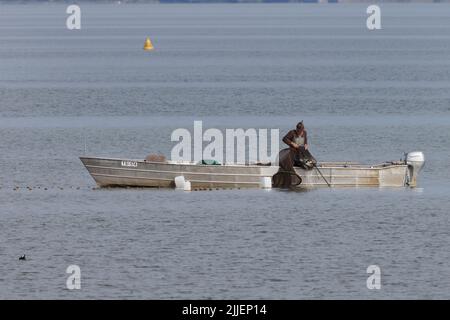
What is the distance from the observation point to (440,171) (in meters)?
81.2

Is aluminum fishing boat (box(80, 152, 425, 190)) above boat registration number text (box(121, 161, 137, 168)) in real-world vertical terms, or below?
below

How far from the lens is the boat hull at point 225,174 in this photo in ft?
230

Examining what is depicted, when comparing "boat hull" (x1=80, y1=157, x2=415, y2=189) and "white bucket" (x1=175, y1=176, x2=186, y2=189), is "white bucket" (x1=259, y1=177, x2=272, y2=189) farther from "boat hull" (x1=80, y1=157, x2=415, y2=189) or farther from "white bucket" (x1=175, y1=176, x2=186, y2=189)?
"white bucket" (x1=175, y1=176, x2=186, y2=189)

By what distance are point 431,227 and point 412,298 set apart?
14403 millimetres

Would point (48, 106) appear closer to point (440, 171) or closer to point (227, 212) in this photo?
point (440, 171)

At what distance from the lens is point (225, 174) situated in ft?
230

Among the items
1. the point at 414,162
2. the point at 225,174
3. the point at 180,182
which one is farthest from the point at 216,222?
the point at 414,162

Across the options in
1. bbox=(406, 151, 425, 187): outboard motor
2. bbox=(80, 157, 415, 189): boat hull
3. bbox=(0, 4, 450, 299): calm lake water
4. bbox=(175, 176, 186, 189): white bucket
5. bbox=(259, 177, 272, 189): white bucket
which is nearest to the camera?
bbox=(0, 4, 450, 299): calm lake water

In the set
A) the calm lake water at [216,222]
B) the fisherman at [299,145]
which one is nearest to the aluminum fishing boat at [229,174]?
the fisherman at [299,145]

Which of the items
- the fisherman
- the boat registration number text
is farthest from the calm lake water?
the fisherman

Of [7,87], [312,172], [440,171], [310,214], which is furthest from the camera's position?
[7,87]

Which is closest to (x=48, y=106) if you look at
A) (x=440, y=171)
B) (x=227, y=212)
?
(x=440, y=171)

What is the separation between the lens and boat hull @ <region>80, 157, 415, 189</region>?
70.2 meters

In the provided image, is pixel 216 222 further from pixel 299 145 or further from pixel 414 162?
pixel 414 162
